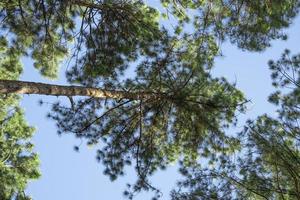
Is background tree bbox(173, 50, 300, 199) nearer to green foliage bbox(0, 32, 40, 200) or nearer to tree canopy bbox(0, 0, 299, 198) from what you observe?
tree canopy bbox(0, 0, 299, 198)

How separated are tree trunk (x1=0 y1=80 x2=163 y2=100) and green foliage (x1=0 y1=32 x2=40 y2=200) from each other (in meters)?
3.64

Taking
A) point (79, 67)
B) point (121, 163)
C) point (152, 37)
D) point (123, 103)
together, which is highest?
point (152, 37)

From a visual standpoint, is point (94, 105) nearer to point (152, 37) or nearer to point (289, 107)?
point (152, 37)

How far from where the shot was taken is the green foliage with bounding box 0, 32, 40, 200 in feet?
37.2

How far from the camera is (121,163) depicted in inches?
373

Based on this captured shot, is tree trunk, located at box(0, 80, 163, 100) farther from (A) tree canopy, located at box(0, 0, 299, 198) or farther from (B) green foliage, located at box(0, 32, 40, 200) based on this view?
(B) green foliage, located at box(0, 32, 40, 200)

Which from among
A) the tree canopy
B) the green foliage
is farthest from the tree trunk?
the green foliage

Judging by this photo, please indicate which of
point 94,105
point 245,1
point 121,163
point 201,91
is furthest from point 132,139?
point 245,1

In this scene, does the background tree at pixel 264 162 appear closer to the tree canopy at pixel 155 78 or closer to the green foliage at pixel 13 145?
the tree canopy at pixel 155 78

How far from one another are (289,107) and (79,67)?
4.73 metres

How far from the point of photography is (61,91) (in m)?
7.68

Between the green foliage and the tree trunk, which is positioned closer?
the tree trunk

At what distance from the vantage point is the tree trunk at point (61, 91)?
668 cm

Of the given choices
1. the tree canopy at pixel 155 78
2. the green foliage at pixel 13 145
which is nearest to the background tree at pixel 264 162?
the tree canopy at pixel 155 78
